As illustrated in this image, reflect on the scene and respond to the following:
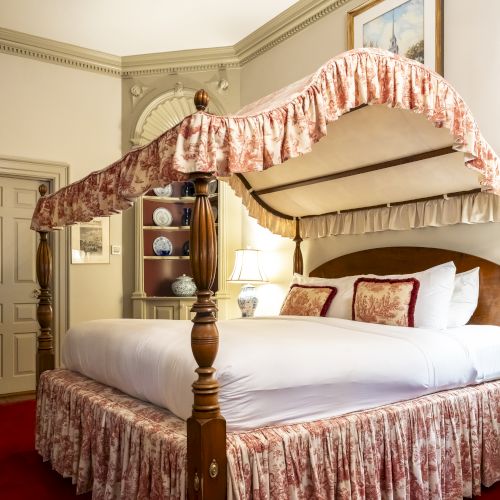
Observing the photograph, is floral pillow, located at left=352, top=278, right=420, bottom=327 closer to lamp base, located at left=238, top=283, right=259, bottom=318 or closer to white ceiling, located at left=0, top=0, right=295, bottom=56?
lamp base, located at left=238, top=283, right=259, bottom=318

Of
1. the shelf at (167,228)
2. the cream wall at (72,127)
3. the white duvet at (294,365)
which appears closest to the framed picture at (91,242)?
the cream wall at (72,127)

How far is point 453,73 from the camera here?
3.66 metres

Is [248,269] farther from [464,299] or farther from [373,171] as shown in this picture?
[464,299]

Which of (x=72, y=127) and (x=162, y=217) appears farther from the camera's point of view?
(x=162, y=217)

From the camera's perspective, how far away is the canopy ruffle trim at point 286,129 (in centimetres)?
199

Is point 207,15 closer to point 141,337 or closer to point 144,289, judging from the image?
point 144,289

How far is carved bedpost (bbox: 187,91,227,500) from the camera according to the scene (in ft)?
6.23

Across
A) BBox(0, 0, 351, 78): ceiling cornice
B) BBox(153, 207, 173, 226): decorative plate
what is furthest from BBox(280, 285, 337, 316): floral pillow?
BBox(0, 0, 351, 78): ceiling cornice

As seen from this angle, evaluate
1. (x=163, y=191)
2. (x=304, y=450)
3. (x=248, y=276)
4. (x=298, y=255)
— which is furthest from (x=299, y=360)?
(x=163, y=191)

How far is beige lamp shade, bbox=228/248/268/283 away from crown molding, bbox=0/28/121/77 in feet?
8.08

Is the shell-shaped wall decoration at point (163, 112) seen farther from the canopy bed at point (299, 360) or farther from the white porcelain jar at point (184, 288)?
the canopy bed at point (299, 360)

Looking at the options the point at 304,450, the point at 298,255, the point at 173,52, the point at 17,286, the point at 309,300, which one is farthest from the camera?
the point at 173,52

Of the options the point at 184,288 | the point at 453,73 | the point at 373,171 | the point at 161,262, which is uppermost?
the point at 453,73

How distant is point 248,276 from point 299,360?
2.86m
